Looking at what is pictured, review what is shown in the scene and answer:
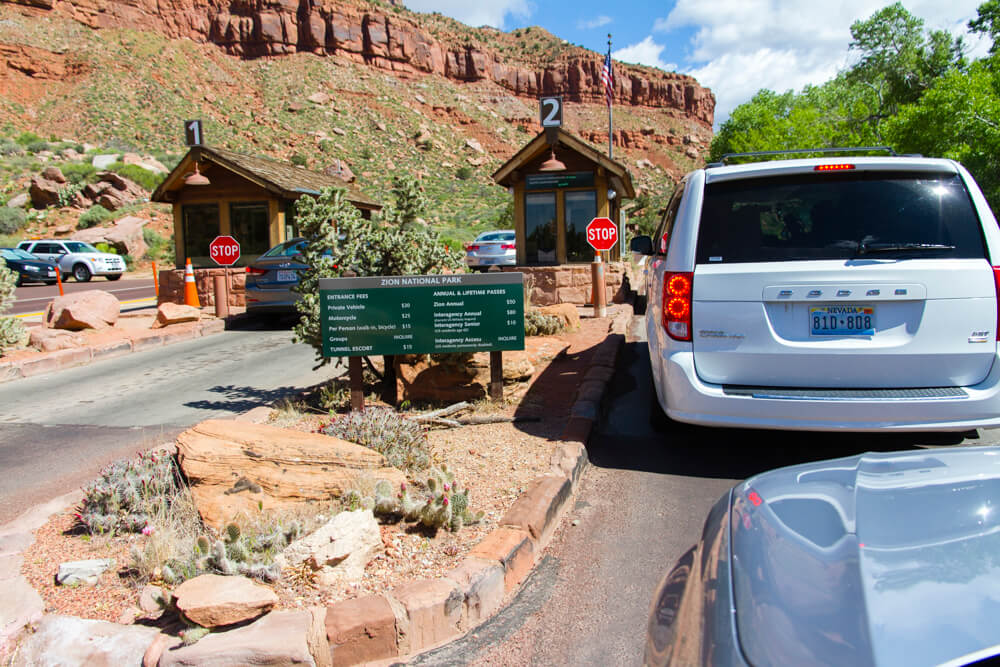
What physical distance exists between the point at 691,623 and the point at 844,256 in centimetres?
362

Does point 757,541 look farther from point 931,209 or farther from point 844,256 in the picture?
point 931,209

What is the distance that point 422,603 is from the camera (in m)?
3.29

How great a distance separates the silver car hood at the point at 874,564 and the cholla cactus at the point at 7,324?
470 inches

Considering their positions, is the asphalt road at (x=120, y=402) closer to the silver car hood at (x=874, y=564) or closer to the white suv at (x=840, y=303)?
the white suv at (x=840, y=303)

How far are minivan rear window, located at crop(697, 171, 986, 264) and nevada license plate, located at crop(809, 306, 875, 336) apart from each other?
34 cm

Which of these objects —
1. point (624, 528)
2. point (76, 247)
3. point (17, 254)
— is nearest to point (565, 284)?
point (624, 528)

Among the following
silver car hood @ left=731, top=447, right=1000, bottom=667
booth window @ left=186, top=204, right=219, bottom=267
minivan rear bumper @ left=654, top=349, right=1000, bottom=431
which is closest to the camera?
silver car hood @ left=731, top=447, right=1000, bottom=667

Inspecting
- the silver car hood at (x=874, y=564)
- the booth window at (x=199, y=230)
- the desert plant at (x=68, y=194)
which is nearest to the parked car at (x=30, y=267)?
the desert plant at (x=68, y=194)

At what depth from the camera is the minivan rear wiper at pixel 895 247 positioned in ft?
15.3

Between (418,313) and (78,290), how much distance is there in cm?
2528

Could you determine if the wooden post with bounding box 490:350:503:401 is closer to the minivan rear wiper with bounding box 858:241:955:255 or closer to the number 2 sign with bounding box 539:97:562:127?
the minivan rear wiper with bounding box 858:241:955:255

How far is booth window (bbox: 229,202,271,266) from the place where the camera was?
18.5 meters

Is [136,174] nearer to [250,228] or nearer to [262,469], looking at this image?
[250,228]

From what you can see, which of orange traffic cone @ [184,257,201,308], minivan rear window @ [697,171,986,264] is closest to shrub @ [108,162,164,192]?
orange traffic cone @ [184,257,201,308]
